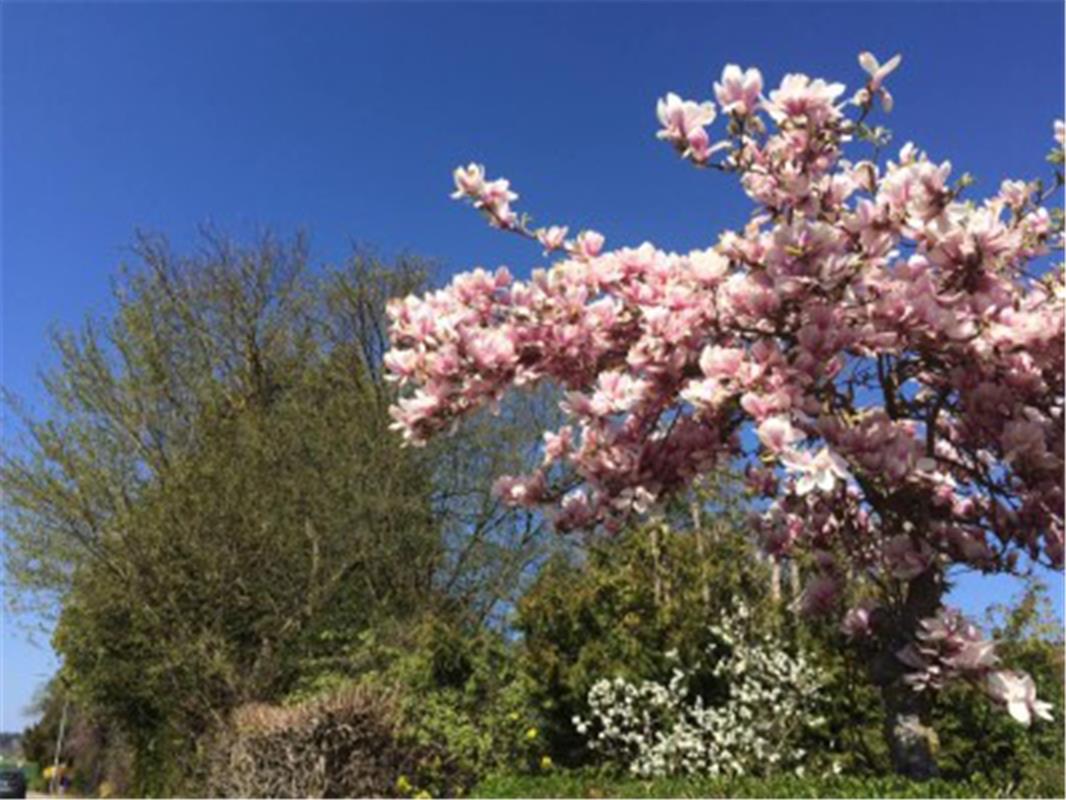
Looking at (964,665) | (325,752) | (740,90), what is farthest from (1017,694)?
(325,752)

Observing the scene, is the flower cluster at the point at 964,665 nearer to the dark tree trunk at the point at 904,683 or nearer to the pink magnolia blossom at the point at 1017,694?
the pink magnolia blossom at the point at 1017,694

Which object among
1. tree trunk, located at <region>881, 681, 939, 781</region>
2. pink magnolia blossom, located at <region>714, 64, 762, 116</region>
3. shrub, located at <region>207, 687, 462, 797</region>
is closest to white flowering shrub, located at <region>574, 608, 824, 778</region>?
shrub, located at <region>207, 687, 462, 797</region>

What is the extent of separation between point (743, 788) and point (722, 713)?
110 inches

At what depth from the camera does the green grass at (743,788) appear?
4.55 m

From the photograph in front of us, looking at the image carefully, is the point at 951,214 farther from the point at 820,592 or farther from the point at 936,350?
the point at 820,592

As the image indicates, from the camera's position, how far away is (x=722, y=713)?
8.20 metres

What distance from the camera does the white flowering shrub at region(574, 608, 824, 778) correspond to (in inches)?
313

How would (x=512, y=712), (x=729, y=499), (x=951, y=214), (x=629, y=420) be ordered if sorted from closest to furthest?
(x=951, y=214) → (x=629, y=420) → (x=512, y=712) → (x=729, y=499)

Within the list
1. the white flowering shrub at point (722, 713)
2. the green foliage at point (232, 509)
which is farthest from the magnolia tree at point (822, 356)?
the green foliage at point (232, 509)

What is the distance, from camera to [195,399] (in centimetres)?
1727

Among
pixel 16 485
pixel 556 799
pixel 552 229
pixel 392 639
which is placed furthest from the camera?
pixel 16 485

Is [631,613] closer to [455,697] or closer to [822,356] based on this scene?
[455,697]

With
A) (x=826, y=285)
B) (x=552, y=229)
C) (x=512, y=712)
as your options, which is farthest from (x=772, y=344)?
(x=512, y=712)

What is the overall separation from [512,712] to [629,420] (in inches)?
321
